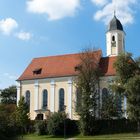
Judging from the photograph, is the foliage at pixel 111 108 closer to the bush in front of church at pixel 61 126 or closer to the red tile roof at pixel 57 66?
the bush in front of church at pixel 61 126

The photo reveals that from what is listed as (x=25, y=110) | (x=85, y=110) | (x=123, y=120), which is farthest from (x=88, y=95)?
(x=25, y=110)

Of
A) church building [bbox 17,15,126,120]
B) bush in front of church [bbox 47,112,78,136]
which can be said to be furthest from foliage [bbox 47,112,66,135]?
church building [bbox 17,15,126,120]

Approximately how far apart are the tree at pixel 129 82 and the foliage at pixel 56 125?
958 centimetres

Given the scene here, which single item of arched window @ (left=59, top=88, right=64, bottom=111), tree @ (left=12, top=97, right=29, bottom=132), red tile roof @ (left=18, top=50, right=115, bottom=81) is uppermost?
red tile roof @ (left=18, top=50, right=115, bottom=81)

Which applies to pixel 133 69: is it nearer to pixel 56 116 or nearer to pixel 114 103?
pixel 114 103

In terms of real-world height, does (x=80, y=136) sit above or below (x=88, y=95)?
below

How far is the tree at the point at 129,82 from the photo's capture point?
2071 inches

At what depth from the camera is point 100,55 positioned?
7200 centimetres

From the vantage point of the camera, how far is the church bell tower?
3066 inches

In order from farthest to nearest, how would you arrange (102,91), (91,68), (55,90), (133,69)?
(55,90) → (102,91) → (91,68) → (133,69)

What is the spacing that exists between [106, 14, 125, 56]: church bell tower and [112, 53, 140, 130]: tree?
21548 mm

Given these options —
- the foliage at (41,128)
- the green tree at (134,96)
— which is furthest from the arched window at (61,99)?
the green tree at (134,96)

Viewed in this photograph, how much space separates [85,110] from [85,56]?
9.57 m

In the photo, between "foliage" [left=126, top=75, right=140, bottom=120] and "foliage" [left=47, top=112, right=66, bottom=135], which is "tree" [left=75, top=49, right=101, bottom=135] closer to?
"foliage" [left=47, top=112, right=66, bottom=135]
